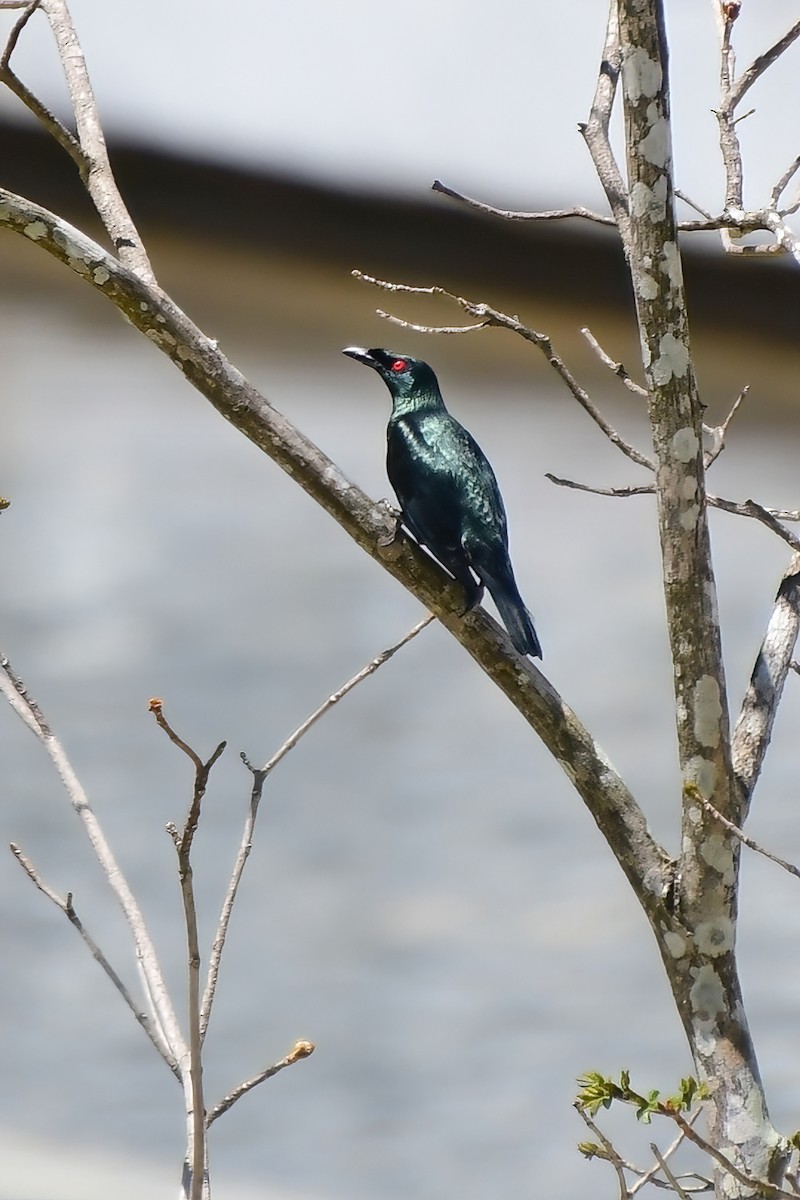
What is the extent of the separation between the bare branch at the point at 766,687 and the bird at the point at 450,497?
0.73 ft

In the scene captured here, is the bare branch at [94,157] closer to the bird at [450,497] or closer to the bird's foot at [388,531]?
the bird's foot at [388,531]

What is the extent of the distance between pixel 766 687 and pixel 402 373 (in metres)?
0.81

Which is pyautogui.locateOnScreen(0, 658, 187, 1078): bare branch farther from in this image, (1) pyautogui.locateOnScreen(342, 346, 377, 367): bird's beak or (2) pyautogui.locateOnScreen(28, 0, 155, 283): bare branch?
(1) pyautogui.locateOnScreen(342, 346, 377, 367): bird's beak

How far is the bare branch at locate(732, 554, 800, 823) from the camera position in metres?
1.22

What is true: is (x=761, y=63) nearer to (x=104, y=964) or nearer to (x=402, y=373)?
(x=402, y=373)

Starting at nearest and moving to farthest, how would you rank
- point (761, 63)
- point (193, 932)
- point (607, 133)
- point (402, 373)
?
point (193, 932), point (761, 63), point (607, 133), point (402, 373)

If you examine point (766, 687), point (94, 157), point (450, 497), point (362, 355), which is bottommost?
point (766, 687)

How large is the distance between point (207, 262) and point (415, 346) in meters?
0.74

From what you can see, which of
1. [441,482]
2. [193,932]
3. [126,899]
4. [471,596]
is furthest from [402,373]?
[193,932]

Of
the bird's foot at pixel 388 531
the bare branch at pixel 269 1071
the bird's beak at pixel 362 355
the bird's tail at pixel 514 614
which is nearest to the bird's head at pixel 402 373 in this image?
the bird's beak at pixel 362 355

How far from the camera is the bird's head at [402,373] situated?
1822mm

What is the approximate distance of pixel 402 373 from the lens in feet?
6.07

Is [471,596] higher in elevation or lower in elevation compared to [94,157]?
lower

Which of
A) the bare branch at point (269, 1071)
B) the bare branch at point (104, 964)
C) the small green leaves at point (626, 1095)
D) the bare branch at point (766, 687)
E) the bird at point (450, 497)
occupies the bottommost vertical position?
the small green leaves at point (626, 1095)
